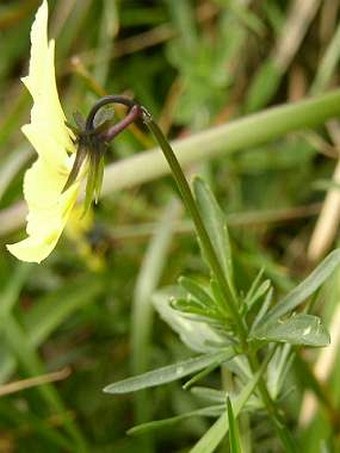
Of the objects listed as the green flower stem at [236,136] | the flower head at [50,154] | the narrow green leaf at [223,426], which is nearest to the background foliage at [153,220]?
the green flower stem at [236,136]

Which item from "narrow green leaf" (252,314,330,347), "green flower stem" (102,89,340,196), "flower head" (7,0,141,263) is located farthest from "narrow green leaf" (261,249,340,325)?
"green flower stem" (102,89,340,196)

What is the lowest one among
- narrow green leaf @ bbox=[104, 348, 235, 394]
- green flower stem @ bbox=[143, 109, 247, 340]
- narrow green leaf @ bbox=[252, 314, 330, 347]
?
narrow green leaf @ bbox=[252, 314, 330, 347]

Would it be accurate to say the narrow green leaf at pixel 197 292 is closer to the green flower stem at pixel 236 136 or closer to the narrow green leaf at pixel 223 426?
the narrow green leaf at pixel 223 426

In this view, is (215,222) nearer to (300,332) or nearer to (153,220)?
(300,332)

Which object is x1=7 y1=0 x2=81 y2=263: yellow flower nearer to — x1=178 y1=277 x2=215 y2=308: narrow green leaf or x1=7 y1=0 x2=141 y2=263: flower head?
x1=7 y1=0 x2=141 y2=263: flower head

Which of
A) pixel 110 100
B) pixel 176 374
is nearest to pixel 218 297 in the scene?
pixel 176 374

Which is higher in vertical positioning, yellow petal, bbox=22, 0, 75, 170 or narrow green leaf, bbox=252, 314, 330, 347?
yellow petal, bbox=22, 0, 75, 170

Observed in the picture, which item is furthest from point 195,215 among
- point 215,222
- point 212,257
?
point 215,222
